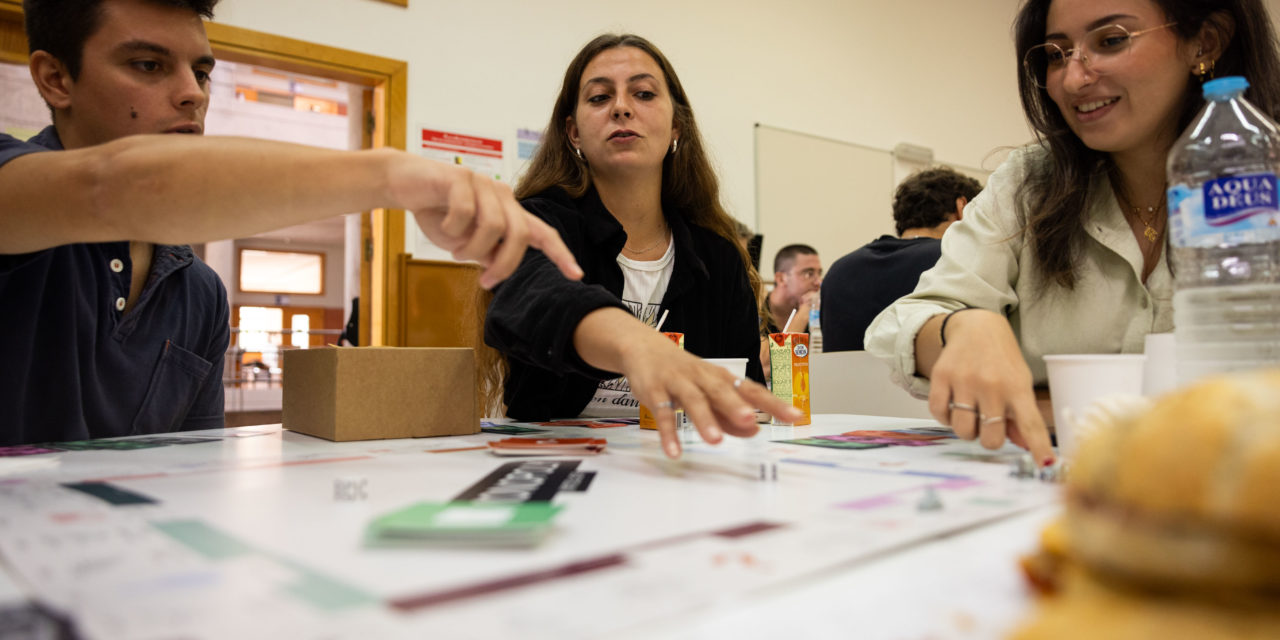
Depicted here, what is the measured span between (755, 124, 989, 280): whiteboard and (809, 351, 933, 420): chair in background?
102 inches

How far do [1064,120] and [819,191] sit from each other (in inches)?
132

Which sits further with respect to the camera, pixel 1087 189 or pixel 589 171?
pixel 589 171

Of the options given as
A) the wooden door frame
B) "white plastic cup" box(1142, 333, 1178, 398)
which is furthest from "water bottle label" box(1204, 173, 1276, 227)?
the wooden door frame

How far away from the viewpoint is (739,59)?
4.35 m

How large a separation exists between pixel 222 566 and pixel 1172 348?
0.86m

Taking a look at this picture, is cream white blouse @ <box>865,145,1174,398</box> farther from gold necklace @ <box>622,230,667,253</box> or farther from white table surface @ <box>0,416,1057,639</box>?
gold necklace @ <box>622,230,667,253</box>

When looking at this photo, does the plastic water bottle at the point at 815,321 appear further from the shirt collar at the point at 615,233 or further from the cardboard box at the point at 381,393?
the cardboard box at the point at 381,393

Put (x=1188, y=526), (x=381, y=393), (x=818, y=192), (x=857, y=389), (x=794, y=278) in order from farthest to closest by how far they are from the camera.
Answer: (x=818, y=192) < (x=794, y=278) < (x=857, y=389) < (x=381, y=393) < (x=1188, y=526)

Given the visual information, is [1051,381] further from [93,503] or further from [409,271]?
[409,271]

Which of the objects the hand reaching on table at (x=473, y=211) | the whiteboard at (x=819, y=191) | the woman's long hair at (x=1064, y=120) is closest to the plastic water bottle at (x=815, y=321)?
the whiteboard at (x=819, y=191)

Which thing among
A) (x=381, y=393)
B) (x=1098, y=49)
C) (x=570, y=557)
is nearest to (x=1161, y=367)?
(x=1098, y=49)

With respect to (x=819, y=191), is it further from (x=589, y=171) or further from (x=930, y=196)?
(x=589, y=171)

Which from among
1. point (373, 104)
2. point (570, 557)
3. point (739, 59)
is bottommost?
point (570, 557)

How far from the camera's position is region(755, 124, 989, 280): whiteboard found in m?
4.36
